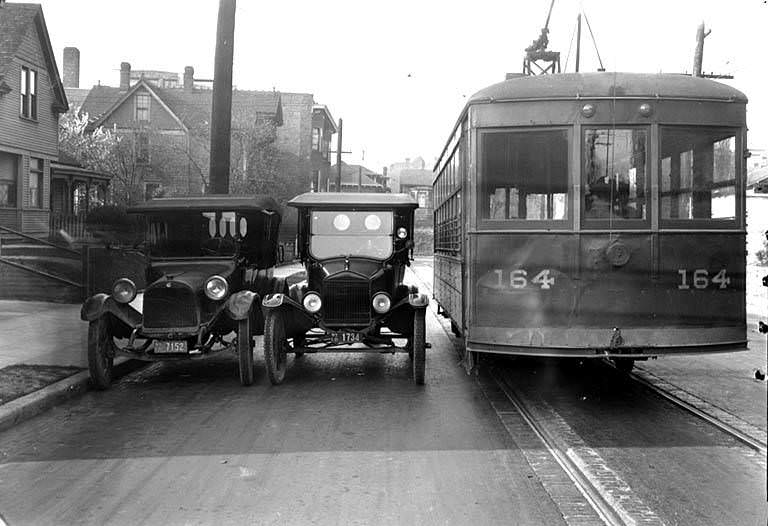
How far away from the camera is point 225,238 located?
10805mm

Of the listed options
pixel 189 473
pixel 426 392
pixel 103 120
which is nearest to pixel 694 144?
pixel 426 392

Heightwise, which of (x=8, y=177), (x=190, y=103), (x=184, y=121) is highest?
(x=190, y=103)

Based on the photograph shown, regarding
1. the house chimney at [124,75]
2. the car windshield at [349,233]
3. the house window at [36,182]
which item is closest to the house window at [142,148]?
the house window at [36,182]

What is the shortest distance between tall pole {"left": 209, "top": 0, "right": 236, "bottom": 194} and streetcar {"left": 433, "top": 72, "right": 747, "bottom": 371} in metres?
8.11

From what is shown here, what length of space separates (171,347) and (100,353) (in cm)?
77

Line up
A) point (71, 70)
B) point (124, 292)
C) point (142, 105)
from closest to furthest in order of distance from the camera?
1. point (124, 292)
2. point (142, 105)
3. point (71, 70)

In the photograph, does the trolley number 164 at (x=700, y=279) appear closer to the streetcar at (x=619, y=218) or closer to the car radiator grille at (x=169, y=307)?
the streetcar at (x=619, y=218)

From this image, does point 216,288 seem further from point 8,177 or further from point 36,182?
point 36,182

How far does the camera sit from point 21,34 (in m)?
25.3

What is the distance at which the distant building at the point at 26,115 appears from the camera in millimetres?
25031

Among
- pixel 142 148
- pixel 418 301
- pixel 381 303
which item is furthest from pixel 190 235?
pixel 142 148

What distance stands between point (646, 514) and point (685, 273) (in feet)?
10.3

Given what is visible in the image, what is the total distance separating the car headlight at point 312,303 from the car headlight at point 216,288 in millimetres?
973

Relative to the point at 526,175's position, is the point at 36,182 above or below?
above
